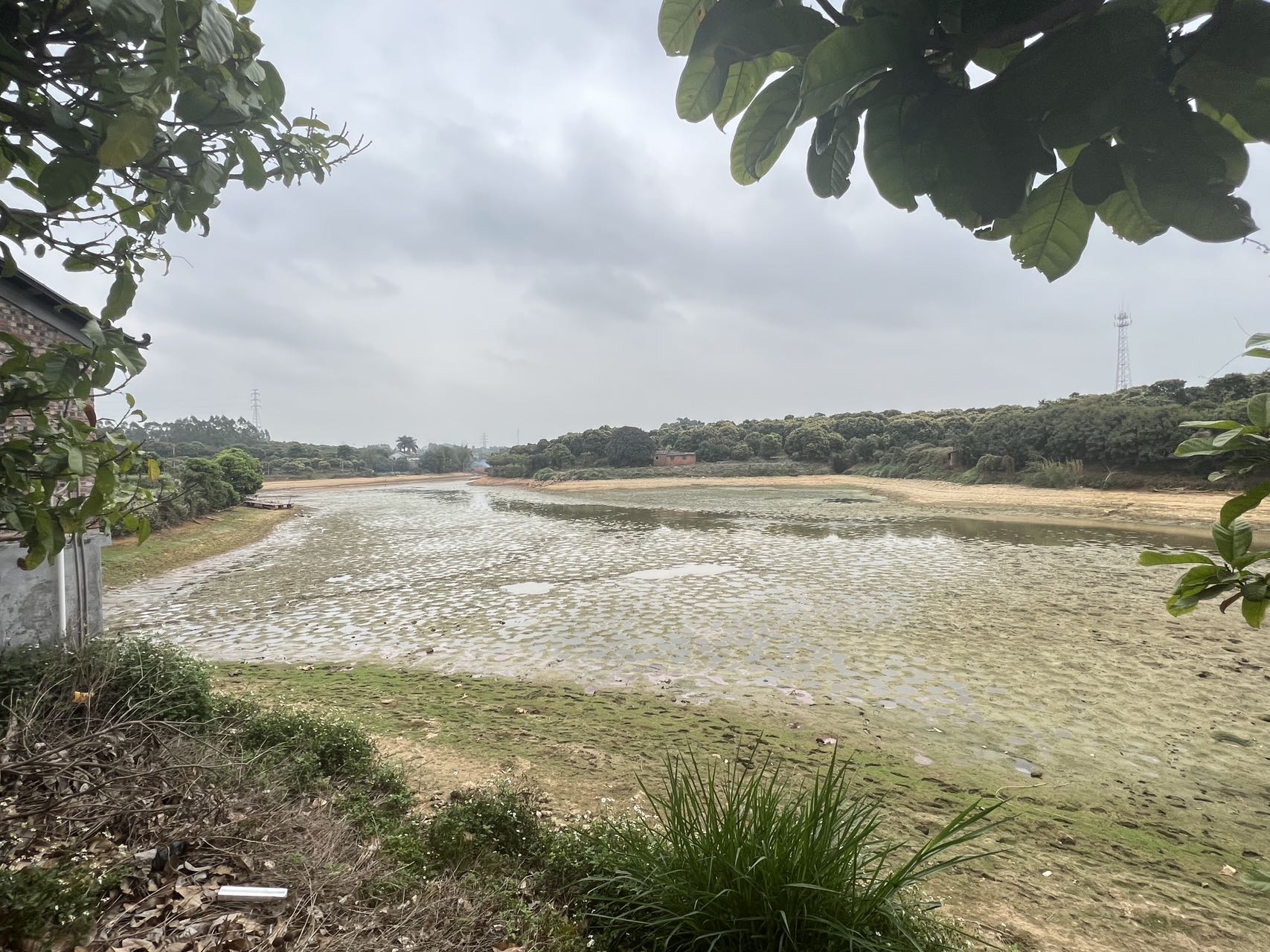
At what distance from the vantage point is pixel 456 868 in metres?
2.48

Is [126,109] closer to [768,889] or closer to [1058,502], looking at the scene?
[768,889]

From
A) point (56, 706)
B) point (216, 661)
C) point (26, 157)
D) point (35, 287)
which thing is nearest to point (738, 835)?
point (26, 157)

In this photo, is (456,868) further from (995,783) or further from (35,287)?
(35,287)

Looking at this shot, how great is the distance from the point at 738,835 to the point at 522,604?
788cm

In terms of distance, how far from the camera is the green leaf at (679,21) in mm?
868

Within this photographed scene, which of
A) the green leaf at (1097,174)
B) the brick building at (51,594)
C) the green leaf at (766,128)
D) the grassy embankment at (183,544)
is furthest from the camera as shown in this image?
the grassy embankment at (183,544)

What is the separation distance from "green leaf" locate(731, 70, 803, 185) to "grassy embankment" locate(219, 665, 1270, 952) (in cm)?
324

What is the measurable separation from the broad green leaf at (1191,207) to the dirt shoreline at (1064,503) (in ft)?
37.1

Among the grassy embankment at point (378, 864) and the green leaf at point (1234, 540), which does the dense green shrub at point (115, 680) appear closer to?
the grassy embankment at point (378, 864)

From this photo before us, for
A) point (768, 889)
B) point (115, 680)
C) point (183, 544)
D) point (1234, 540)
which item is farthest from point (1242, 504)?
point (183, 544)

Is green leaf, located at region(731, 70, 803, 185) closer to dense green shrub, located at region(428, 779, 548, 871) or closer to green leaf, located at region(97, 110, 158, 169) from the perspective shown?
green leaf, located at region(97, 110, 158, 169)

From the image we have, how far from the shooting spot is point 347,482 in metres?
57.9

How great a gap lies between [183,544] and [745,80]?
18.9 metres

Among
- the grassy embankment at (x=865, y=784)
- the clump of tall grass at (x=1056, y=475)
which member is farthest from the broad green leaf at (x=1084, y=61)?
the clump of tall grass at (x=1056, y=475)
